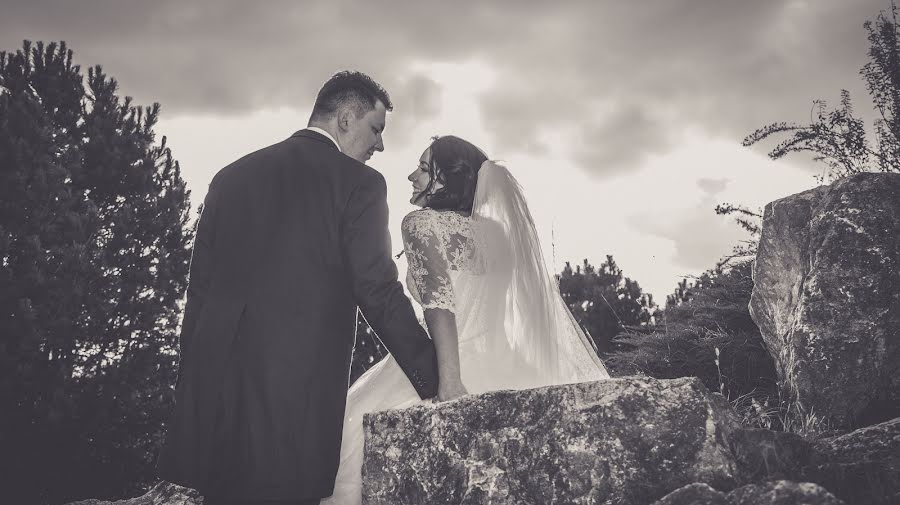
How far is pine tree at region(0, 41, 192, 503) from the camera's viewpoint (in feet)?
28.0

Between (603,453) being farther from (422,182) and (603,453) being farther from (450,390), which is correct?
(422,182)

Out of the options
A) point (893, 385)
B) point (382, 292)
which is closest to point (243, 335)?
point (382, 292)

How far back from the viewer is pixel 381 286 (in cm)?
224

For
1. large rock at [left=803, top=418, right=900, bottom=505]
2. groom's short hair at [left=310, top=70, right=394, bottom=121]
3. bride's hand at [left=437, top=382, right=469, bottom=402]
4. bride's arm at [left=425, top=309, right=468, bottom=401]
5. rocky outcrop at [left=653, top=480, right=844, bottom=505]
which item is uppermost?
groom's short hair at [left=310, top=70, right=394, bottom=121]

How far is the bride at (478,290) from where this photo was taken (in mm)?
2717

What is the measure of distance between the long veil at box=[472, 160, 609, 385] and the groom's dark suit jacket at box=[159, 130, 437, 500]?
0.82 m

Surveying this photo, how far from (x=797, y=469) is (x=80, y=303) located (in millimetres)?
9810

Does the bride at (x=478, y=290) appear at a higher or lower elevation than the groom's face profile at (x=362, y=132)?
lower

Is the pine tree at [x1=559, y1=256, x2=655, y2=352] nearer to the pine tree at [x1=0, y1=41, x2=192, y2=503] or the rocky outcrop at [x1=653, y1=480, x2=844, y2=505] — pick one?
the pine tree at [x1=0, y1=41, x2=192, y2=503]

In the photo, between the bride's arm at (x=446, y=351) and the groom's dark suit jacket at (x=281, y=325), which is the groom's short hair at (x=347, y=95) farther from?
the bride's arm at (x=446, y=351)

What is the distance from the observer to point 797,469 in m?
1.88

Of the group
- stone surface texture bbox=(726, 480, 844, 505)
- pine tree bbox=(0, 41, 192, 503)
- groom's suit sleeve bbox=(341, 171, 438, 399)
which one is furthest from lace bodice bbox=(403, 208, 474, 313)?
pine tree bbox=(0, 41, 192, 503)

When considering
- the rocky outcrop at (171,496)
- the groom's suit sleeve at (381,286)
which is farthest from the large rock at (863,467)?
the rocky outcrop at (171,496)

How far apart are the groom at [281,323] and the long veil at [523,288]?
2.58 feet
